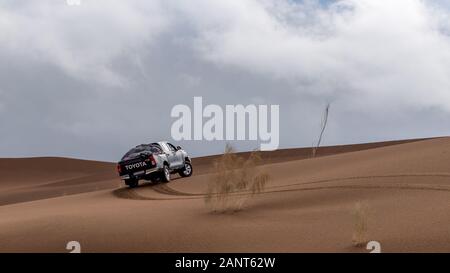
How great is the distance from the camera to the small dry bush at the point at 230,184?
14133 millimetres

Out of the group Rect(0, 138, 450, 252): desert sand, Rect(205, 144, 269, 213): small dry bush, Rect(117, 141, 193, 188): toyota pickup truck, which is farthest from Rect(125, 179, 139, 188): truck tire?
Rect(205, 144, 269, 213): small dry bush

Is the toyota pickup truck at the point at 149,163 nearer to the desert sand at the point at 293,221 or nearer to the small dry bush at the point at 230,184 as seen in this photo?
the desert sand at the point at 293,221

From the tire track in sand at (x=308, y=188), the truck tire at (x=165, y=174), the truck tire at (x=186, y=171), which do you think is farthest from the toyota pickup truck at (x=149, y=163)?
the truck tire at (x=186, y=171)

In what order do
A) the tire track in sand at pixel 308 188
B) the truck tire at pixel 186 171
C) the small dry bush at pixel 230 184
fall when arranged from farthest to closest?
the truck tire at pixel 186 171
the tire track in sand at pixel 308 188
the small dry bush at pixel 230 184

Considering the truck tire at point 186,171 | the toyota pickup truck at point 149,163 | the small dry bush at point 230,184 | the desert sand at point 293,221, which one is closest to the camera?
the desert sand at point 293,221

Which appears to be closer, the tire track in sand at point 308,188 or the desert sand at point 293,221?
the desert sand at point 293,221

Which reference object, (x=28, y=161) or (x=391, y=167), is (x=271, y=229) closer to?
(x=391, y=167)

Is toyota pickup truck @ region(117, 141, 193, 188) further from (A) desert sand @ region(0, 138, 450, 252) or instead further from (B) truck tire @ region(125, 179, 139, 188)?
(A) desert sand @ region(0, 138, 450, 252)

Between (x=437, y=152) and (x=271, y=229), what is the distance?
8772 millimetres

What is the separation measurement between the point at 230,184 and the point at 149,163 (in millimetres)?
9476

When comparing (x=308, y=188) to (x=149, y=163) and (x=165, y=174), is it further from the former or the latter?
(x=165, y=174)

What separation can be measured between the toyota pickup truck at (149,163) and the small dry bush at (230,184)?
25.6 feet

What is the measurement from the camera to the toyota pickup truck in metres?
23.7

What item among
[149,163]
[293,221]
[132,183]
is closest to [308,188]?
[293,221]
